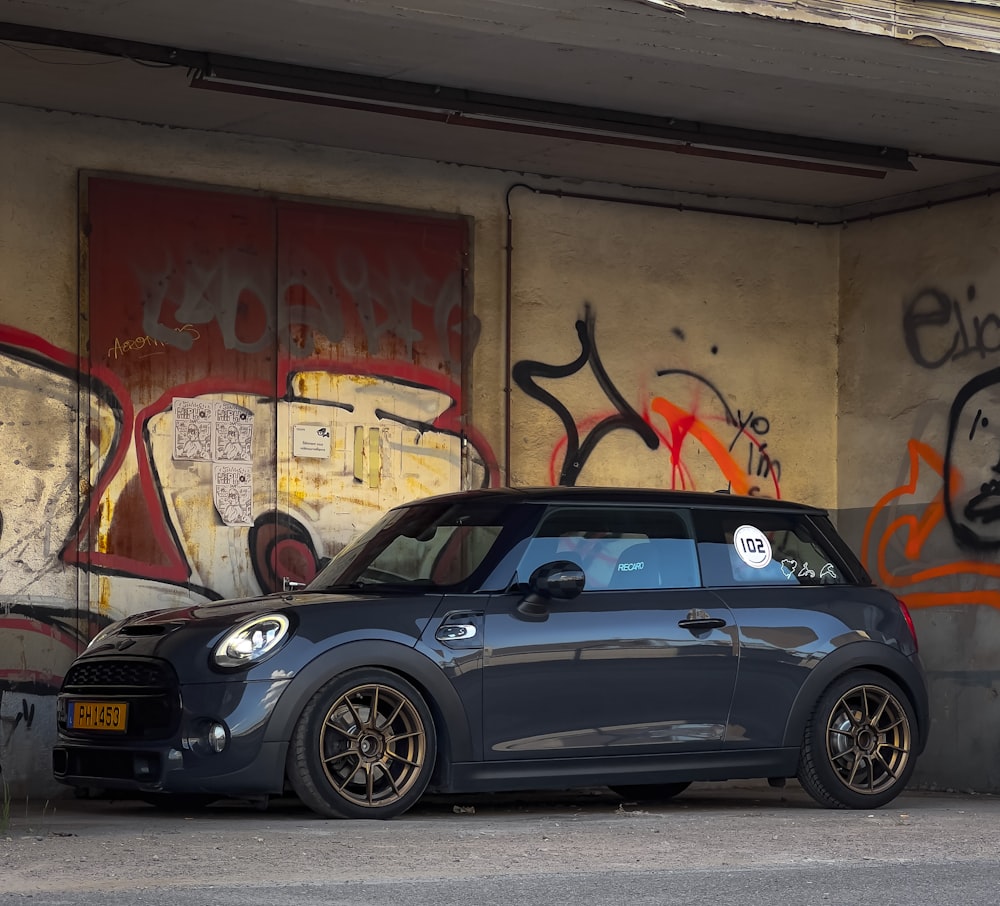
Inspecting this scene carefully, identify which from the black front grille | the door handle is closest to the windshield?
the door handle

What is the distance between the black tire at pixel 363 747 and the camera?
26.5 ft

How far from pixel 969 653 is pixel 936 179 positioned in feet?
11.3

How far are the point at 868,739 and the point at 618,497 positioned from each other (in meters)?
1.91

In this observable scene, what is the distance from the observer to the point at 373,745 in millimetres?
8242

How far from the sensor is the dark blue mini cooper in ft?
26.6

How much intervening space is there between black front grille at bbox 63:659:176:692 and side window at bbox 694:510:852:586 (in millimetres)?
2881

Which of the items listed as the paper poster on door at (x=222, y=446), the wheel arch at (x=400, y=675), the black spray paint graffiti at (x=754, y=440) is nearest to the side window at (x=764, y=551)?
the wheel arch at (x=400, y=675)

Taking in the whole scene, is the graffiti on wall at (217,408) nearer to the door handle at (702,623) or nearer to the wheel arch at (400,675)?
the wheel arch at (400,675)

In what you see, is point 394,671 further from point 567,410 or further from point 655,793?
point 567,410

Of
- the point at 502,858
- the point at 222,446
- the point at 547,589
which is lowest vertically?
the point at 502,858

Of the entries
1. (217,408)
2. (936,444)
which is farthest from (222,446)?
(936,444)

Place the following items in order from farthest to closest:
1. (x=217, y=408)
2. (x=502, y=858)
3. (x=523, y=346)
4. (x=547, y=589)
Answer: (x=523, y=346)
(x=217, y=408)
(x=547, y=589)
(x=502, y=858)

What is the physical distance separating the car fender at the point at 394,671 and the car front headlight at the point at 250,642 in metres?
0.20

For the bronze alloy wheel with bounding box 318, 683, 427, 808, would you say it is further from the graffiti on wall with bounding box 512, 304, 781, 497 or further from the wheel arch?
the graffiti on wall with bounding box 512, 304, 781, 497
